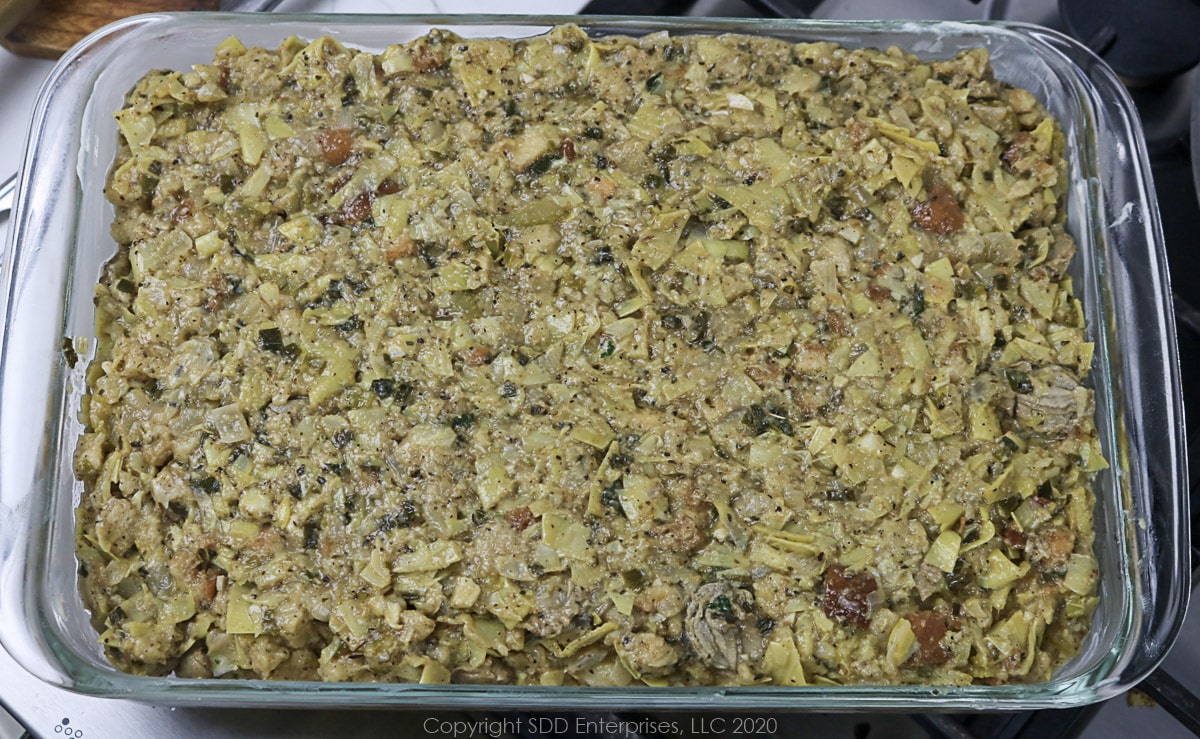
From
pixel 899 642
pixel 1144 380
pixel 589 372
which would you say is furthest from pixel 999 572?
pixel 589 372

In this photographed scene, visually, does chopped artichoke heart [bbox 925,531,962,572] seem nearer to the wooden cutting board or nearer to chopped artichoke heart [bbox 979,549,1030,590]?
chopped artichoke heart [bbox 979,549,1030,590]

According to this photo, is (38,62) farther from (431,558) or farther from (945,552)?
(945,552)

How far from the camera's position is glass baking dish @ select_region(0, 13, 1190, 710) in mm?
1720

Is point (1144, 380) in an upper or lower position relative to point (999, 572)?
upper

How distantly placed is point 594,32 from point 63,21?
4.52ft

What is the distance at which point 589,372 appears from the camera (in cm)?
189

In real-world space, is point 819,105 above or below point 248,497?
above

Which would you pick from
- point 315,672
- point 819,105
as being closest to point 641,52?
point 819,105

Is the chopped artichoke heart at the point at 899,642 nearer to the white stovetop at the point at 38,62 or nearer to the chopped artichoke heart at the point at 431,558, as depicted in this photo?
the chopped artichoke heart at the point at 431,558

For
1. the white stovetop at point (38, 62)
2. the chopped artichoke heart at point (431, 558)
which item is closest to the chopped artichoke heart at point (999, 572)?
the chopped artichoke heart at point (431, 558)

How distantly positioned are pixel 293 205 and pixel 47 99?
543 millimetres

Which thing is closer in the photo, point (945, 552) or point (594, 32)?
point (945, 552)

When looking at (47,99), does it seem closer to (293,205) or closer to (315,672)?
(293,205)

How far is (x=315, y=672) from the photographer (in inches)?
70.1
